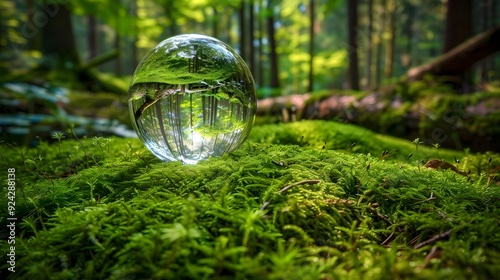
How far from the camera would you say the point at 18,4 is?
27031mm

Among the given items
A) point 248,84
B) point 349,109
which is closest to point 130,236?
point 248,84

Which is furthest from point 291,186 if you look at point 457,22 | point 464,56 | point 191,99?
point 457,22

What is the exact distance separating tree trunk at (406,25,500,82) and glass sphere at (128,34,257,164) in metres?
5.59

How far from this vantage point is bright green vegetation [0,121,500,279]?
1133 millimetres

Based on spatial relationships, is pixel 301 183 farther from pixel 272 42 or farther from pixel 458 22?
pixel 272 42

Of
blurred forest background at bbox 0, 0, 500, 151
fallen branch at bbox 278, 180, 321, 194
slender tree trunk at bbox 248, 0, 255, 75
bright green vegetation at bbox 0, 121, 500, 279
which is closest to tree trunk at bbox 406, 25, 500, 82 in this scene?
blurred forest background at bbox 0, 0, 500, 151

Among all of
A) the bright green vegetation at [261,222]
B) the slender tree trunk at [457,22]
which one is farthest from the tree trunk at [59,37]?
the slender tree trunk at [457,22]

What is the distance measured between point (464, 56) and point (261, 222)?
694 centimetres

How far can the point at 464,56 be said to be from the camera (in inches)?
256

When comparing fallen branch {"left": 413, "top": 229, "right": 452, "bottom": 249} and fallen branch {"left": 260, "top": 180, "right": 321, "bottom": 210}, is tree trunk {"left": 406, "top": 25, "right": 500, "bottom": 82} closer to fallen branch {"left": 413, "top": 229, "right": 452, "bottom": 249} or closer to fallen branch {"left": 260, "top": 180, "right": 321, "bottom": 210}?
fallen branch {"left": 260, "top": 180, "right": 321, "bottom": 210}

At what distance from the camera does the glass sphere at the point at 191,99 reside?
214 cm

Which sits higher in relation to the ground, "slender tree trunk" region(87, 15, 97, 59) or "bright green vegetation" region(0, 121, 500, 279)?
"slender tree trunk" region(87, 15, 97, 59)

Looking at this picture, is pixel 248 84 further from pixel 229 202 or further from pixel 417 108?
pixel 417 108

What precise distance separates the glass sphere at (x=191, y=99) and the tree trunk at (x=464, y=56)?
5591 mm
